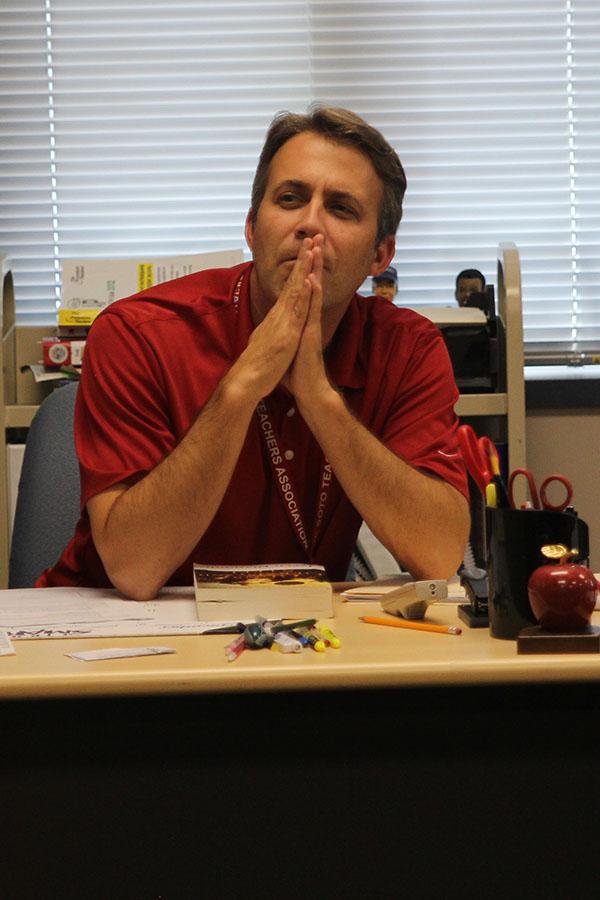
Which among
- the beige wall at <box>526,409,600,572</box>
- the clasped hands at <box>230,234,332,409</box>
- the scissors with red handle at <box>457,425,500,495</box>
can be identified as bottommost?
the beige wall at <box>526,409,600,572</box>

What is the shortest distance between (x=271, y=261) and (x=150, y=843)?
0.93m

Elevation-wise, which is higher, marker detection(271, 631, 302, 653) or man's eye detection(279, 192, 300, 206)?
man's eye detection(279, 192, 300, 206)

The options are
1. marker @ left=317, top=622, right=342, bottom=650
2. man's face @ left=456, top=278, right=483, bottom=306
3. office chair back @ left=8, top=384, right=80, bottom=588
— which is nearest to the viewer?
marker @ left=317, top=622, right=342, bottom=650

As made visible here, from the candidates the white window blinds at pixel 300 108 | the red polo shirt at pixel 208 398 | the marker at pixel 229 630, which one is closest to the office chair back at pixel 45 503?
the red polo shirt at pixel 208 398

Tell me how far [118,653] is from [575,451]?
197 centimetres

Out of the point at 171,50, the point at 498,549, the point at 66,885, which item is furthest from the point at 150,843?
the point at 171,50

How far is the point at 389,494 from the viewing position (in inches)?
60.4

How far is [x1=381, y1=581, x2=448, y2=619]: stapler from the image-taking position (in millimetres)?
1155

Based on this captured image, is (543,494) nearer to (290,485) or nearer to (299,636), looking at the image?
(299,636)

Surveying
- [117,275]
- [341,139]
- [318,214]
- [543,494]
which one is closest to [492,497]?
[543,494]

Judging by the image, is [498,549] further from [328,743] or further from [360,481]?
[360,481]

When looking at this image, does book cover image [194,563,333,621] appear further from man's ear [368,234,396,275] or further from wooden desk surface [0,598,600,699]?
man's ear [368,234,396,275]

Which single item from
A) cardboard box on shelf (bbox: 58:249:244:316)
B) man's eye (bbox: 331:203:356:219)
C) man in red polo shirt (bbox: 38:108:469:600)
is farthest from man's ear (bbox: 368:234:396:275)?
cardboard box on shelf (bbox: 58:249:244:316)

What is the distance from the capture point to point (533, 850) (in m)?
0.96
